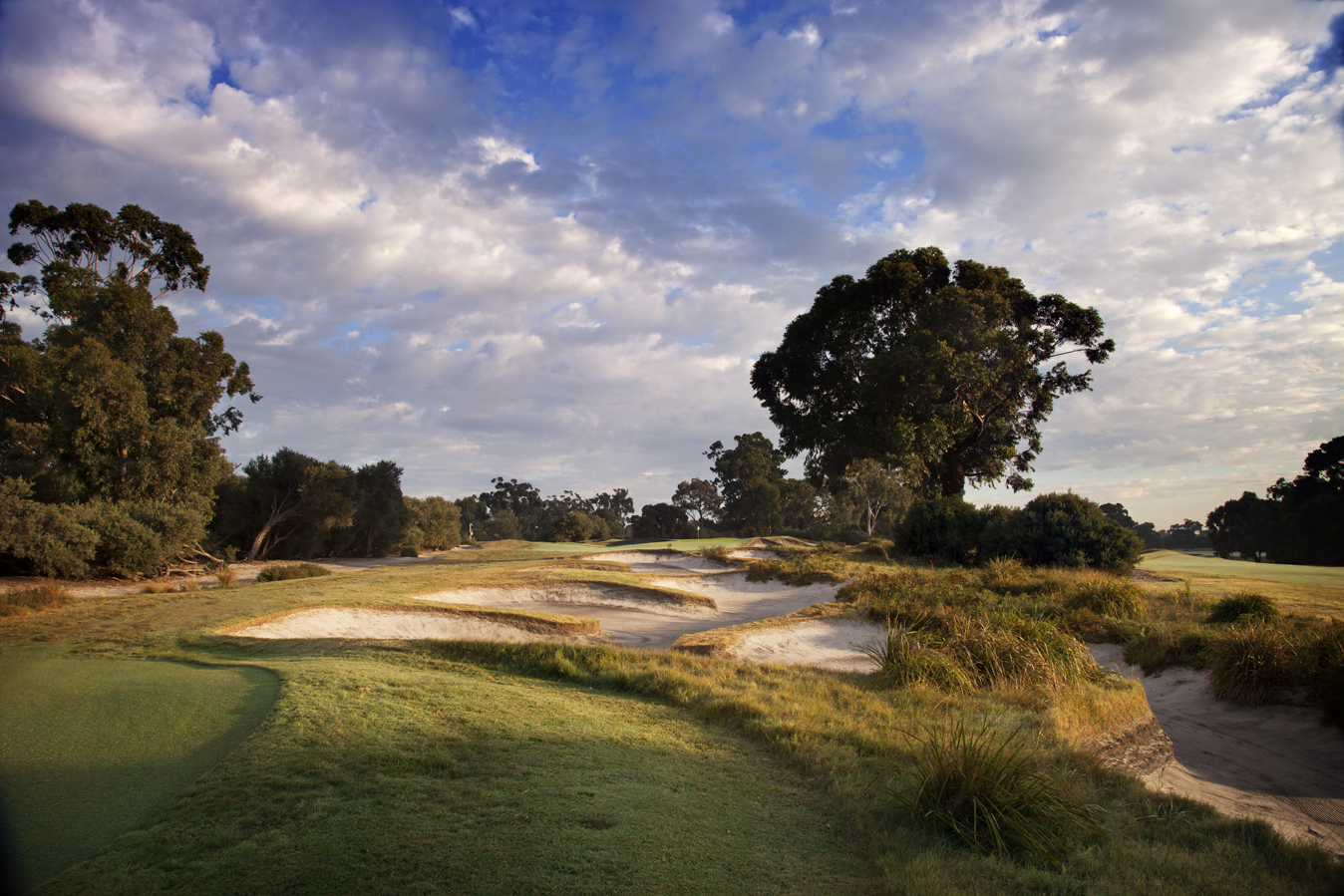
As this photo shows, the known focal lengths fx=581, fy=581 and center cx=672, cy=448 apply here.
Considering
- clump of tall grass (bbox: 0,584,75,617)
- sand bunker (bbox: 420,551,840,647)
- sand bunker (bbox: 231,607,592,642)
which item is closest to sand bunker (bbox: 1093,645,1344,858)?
sand bunker (bbox: 420,551,840,647)

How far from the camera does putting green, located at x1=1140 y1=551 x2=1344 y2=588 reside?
1603cm

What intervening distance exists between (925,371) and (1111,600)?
12.1 metres

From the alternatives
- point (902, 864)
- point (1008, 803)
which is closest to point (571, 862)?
point (902, 864)

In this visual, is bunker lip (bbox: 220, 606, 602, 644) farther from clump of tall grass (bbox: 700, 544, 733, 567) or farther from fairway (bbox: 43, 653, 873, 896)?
clump of tall grass (bbox: 700, 544, 733, 567)

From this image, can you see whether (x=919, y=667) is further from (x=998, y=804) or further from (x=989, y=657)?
(x=998, y=804)

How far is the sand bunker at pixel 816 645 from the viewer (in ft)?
32.1

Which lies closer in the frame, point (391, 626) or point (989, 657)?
point (989, 657)

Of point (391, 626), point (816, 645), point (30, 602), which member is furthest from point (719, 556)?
point (30, 602)

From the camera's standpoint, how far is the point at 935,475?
28.8 meters

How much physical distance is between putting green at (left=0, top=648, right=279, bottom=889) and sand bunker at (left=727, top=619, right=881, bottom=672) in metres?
6.99

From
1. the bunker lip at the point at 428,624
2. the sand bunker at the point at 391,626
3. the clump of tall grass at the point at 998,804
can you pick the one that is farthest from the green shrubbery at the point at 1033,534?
the clump of tall grass at the point at 998,804

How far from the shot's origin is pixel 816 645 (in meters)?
10.8

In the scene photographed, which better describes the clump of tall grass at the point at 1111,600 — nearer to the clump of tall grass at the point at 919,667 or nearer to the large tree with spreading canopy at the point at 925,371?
the clump of tall grass at the point at 919,667

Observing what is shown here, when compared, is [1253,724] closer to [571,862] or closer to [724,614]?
[571,862]
